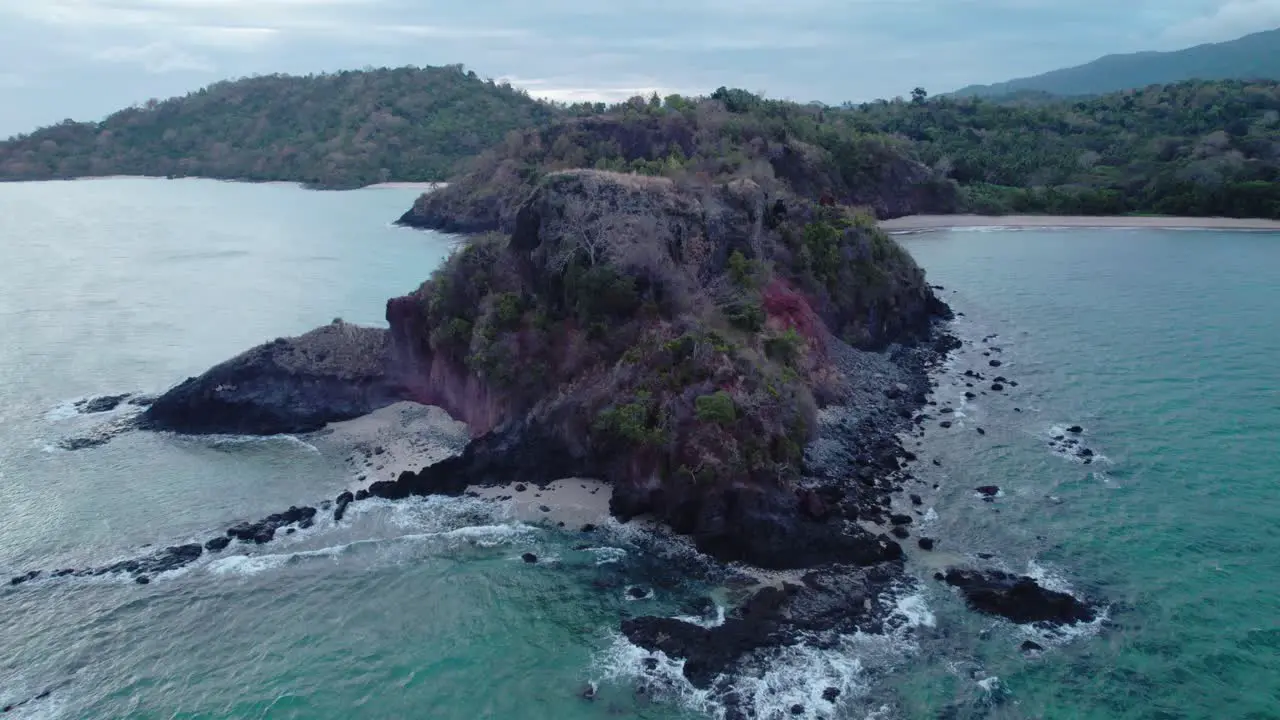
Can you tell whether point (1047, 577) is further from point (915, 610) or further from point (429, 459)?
point (429, 459)

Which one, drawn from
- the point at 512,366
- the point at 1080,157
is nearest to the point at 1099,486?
the point at 512,366

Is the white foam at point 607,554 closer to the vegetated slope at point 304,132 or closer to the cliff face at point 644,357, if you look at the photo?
the cliff face at point 644,357

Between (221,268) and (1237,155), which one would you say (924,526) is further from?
(1237,155)

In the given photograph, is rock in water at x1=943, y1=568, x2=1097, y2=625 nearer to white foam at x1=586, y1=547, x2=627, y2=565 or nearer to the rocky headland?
the rocky headland

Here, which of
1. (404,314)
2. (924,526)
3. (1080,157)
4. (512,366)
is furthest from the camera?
(1080,157)

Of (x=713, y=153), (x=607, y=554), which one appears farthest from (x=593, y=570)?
(x=713, y=153)

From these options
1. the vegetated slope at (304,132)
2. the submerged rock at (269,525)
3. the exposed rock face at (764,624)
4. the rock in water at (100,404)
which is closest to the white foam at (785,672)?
the exposed rock face at (764,624)
